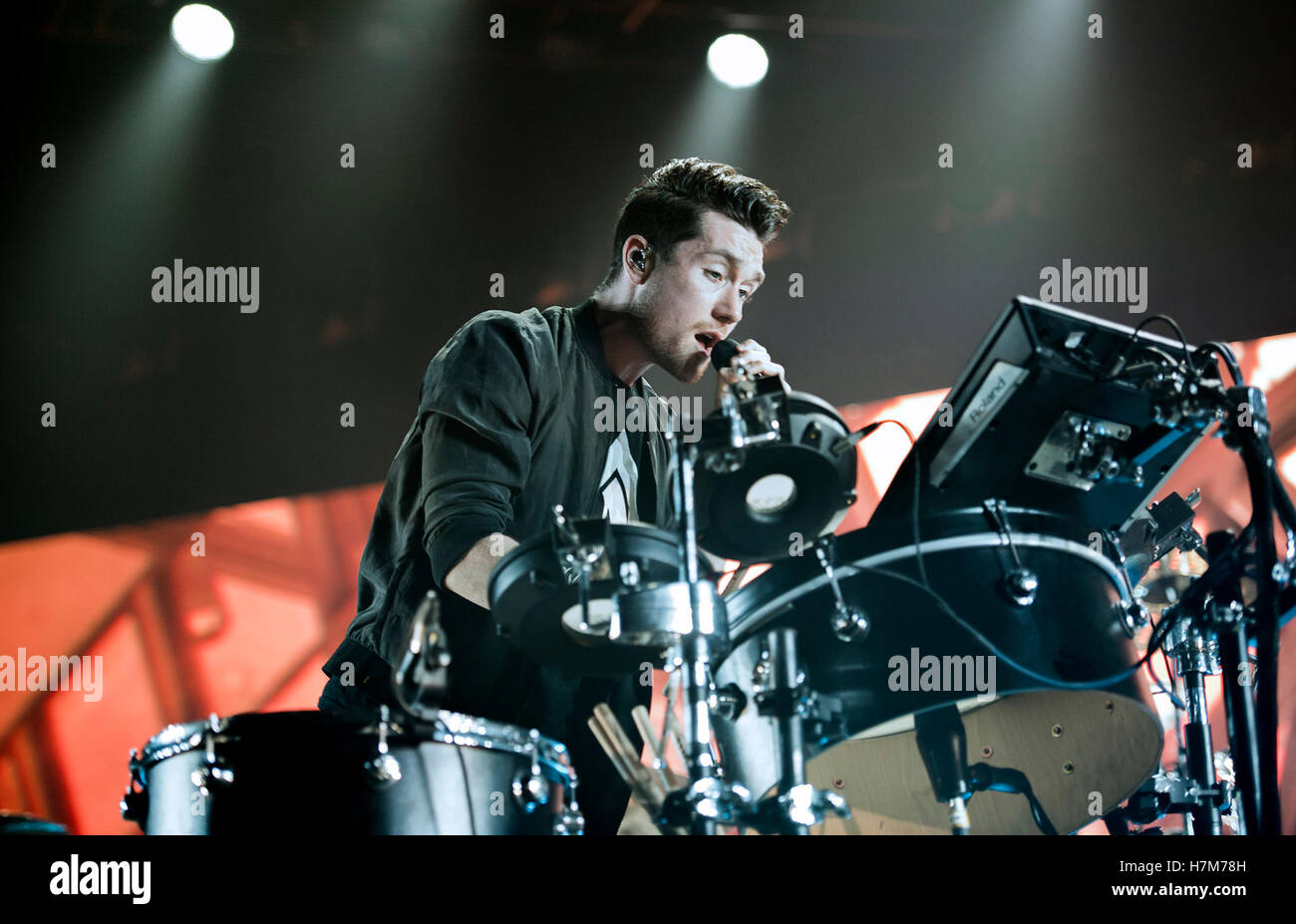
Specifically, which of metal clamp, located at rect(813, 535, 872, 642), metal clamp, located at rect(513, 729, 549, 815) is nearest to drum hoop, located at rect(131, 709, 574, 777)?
metal clamp, located at rect(513, 729, 549, 815)

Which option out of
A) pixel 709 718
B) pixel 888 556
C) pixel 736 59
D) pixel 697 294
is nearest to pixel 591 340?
pixel 697 294

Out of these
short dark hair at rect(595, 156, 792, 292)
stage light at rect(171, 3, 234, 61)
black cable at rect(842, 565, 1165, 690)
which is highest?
stage light at rect(171, 3, 234, 61)

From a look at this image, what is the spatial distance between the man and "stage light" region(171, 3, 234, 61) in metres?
1.78

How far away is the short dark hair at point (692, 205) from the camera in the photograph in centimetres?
218

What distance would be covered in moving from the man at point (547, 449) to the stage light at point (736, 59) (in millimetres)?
1369

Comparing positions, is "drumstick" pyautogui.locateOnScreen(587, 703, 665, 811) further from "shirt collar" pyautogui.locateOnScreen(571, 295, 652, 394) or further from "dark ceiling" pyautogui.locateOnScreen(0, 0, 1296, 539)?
"dark ceiling" pyautogui.locateOnScreen(0, 0, 1296, 539)

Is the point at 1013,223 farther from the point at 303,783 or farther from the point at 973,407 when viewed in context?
the point at 303,783

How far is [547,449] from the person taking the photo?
6.42ft

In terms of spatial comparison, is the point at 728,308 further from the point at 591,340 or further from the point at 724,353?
the point at 724,353

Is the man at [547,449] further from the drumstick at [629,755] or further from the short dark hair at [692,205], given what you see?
the drumstick at [629,755]

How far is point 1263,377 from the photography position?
328cm

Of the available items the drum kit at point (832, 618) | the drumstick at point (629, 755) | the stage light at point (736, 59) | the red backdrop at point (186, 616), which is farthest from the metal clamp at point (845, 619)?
the stage light at point (736, 59)

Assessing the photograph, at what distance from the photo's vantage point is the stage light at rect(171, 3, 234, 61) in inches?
132

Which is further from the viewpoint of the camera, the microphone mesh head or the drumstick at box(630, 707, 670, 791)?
the microphone mesh head
